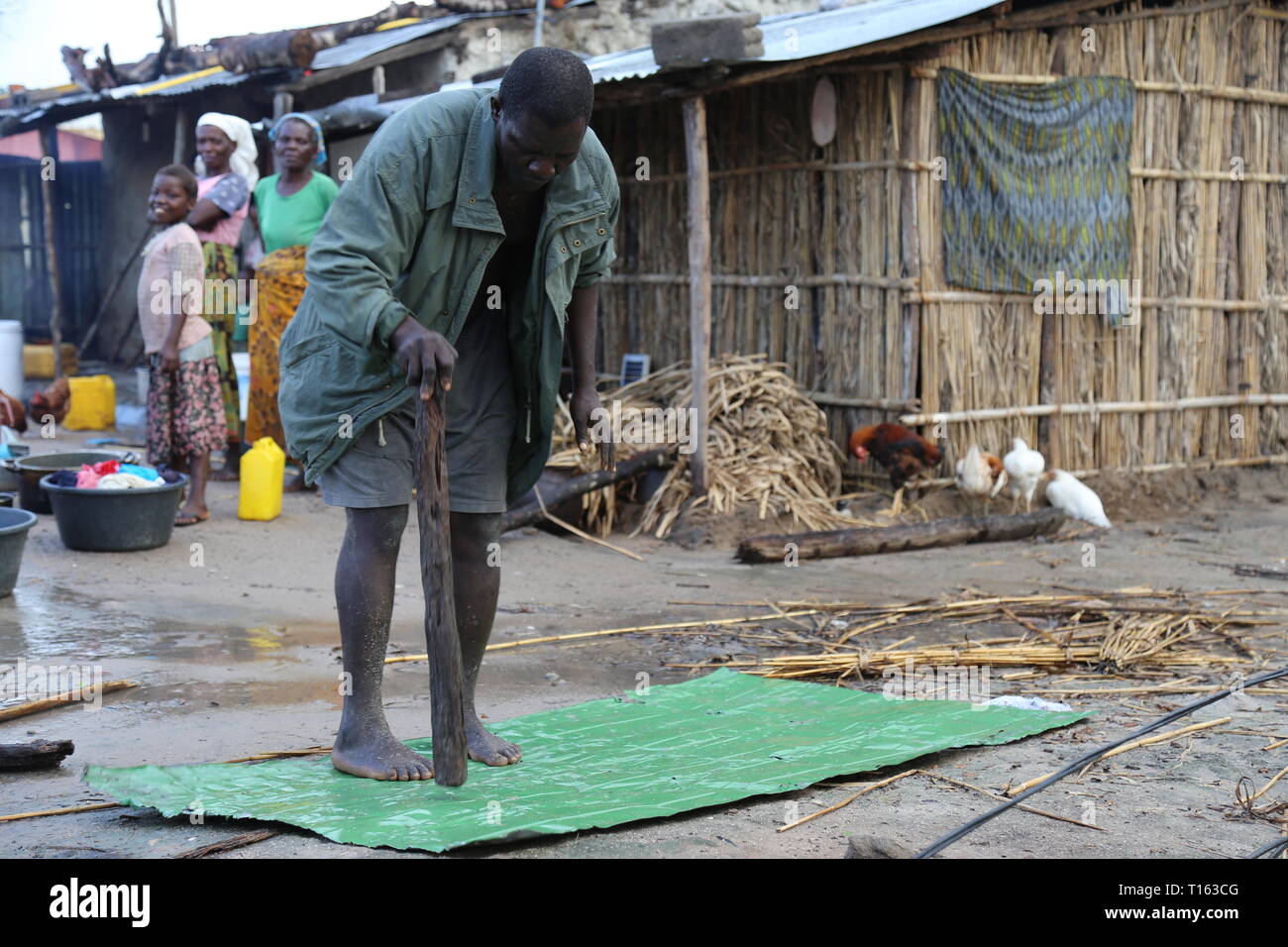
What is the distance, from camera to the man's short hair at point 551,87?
2945 millimetres

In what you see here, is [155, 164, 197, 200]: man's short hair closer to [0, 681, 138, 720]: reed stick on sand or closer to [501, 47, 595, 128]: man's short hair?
[0, 681, 138, 720]: reed stick on sand

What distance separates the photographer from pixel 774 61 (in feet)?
24.7

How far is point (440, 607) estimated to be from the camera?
9.96ft

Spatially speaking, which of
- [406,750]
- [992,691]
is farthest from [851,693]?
[406,750]

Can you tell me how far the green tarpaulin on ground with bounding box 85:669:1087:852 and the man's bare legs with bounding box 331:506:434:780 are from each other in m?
0.07

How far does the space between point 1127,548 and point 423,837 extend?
6099 mm

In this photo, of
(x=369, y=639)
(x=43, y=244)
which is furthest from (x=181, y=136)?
(x=369, y=639)

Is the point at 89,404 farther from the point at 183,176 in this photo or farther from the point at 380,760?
the point at 380,760

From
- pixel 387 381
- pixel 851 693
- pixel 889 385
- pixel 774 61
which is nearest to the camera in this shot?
pixel 387 381

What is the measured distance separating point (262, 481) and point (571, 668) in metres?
3.08

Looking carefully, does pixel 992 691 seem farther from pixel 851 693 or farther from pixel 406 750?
pixel 406 750

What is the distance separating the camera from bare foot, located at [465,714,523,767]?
3365 mm

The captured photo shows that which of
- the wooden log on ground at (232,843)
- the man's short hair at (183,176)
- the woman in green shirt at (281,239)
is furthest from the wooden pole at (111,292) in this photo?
the wooden log on ground at (232,843)

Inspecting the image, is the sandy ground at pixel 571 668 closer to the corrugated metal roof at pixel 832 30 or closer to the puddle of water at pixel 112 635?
the puddle of water at pixel 112 635
